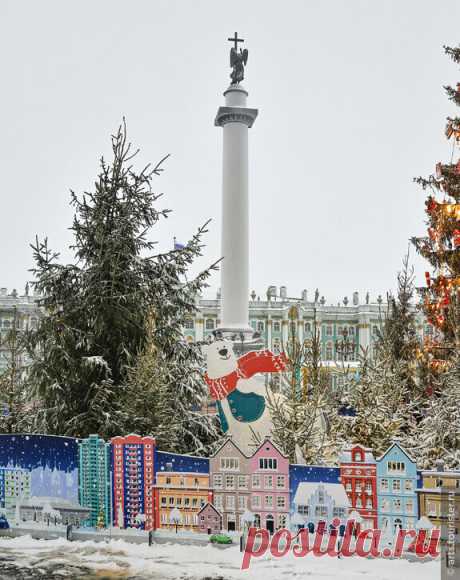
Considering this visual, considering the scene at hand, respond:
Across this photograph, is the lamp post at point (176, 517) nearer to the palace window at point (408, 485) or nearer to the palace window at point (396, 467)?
the palace window at point (396, 467)

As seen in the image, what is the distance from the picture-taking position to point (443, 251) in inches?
661

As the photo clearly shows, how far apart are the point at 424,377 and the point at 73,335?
30.3 feet

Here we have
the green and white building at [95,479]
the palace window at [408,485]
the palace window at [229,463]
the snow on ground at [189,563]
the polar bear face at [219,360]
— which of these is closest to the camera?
the snow on ground at [189,563]

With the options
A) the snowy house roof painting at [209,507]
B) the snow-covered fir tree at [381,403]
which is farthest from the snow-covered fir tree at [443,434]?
the snowy house roof painting at [209,507]

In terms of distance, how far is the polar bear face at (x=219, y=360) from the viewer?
1633cm

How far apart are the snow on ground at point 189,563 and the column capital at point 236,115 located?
633 inches

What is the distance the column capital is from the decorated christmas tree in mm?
6902

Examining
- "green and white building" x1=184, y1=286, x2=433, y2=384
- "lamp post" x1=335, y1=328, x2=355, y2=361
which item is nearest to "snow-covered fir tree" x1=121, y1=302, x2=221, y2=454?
"lamp post" x1=335, y1=328, x2=355, y2=361

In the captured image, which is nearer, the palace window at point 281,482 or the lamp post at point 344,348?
the palace window at point 281,482

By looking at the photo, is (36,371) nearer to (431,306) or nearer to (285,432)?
(285,432)

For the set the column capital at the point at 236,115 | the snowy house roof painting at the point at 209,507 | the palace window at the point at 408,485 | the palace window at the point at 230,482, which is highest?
the column capital at the point at 236,115

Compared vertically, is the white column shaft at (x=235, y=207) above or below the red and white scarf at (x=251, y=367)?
above

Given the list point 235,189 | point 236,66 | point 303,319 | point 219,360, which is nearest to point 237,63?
point 236,66

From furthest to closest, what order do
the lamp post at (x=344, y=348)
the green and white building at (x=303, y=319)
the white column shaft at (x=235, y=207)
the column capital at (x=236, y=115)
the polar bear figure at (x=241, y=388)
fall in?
1. the green and white building at (x=303, y=319)
2. the lamp post at (x=344, y=348)
3. the white column shaft at (x=235, y=207)
4. the column capital at (x=236, y=115)
5. the polar bear figure at (x=241, y=388)
